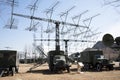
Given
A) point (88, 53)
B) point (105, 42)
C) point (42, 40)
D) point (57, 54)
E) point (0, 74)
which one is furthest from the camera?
→ point (42, 40)

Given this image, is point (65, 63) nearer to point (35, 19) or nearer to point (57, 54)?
point (57, 54)

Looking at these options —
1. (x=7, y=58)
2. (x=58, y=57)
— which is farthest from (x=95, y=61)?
(x=7, y=58)

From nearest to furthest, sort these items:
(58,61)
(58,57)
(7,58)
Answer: (7,58) < (58,61) < (58,57)

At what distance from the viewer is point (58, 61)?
30688mm

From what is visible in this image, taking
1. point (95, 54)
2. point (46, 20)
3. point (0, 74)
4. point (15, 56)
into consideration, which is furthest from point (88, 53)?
point (0, 74)

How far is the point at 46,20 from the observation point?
112 ft

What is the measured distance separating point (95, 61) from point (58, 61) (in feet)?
21.0

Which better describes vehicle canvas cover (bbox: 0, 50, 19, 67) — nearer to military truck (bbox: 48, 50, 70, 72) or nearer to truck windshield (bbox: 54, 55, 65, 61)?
military truck (bbox: 48, 50, 70, 72)

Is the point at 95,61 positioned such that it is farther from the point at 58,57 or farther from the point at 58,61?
the point at 58,61

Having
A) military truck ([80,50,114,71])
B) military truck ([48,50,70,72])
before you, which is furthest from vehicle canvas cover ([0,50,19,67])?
military truck ([80,50,114,71])

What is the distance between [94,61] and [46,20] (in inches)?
387

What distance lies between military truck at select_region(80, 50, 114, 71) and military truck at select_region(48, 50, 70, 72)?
16.1 ft

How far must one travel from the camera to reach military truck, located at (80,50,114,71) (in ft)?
105

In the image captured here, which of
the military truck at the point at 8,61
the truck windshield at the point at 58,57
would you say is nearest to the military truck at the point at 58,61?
the truck windshield at the point at 58,57
